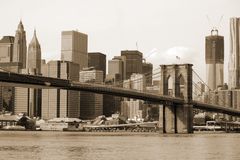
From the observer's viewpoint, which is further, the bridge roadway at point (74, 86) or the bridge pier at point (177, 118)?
the bridge pier at point (177, 118)

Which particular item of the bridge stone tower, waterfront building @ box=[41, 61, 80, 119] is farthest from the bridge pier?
waterfront building @ box=[41, 61, 80, 119]

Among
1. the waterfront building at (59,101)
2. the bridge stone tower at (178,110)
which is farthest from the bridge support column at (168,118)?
the waterfront building at (59,101)

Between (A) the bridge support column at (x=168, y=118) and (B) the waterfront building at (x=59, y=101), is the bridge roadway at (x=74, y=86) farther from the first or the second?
(B) the waterfront building at (x=59, y=101)

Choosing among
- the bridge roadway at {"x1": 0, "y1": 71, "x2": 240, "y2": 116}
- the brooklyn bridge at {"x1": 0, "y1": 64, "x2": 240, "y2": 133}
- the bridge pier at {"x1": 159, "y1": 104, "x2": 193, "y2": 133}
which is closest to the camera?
the bridge roadway at {"x1": 0, "y1": 71, "x2": 240, "y2": 116}

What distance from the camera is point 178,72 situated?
89.9 meters

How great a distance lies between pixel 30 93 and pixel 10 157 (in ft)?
551

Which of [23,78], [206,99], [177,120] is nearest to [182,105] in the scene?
[177,120]

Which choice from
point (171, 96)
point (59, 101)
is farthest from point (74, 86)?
point (59, 101)

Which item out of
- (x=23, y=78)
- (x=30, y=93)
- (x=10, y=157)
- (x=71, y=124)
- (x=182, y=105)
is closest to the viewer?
(x=10, y=157)

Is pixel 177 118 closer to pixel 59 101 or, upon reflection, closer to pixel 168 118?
pixel 168 118

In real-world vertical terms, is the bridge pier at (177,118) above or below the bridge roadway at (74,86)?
below

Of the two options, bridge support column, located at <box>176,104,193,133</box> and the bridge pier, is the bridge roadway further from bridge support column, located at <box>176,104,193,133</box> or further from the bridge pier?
the bridge pier

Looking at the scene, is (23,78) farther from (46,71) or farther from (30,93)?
(30,93)

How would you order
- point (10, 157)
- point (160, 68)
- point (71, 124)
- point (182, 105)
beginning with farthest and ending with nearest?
point (71, 124) → point (160, 68) → point (182, 105) → point (10, 157)
